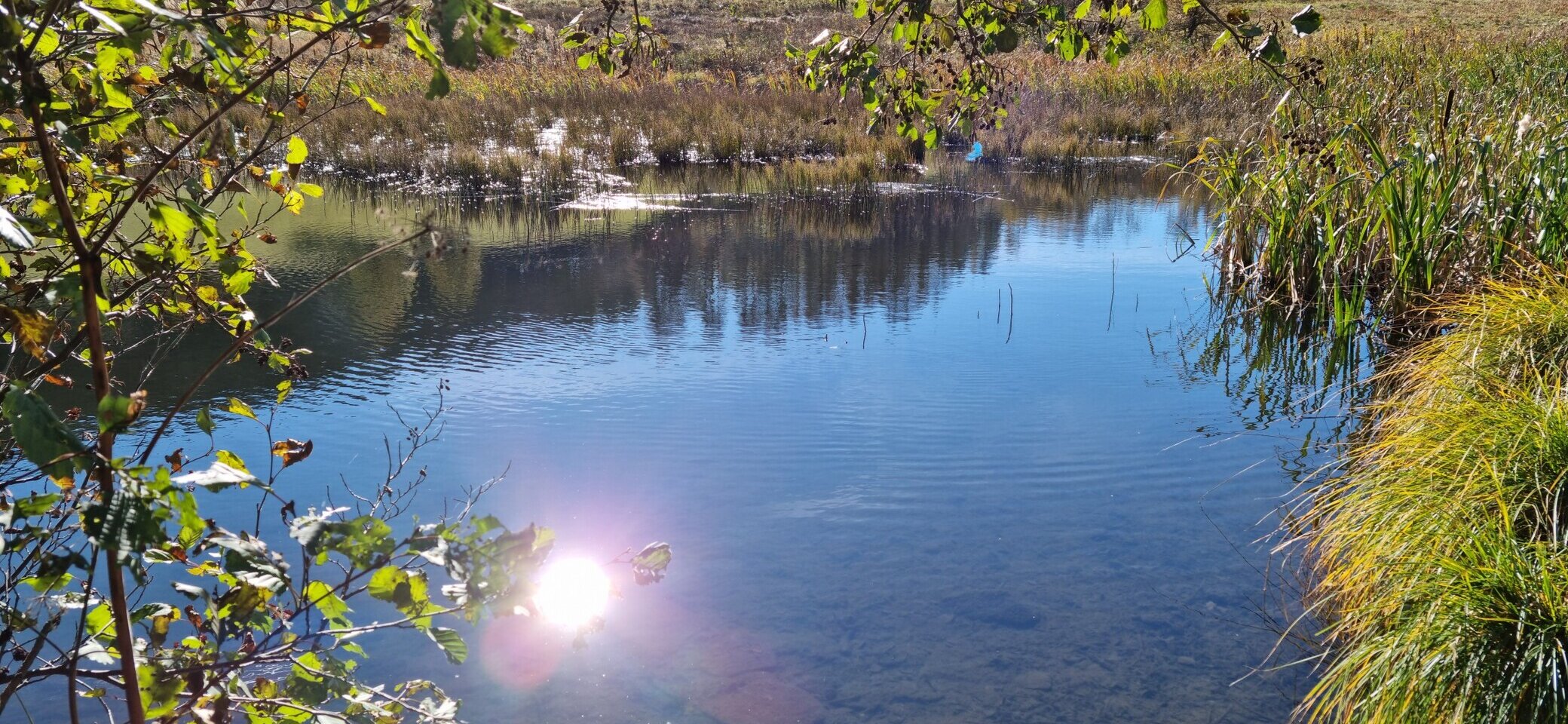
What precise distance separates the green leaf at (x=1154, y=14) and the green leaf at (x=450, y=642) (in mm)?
1558

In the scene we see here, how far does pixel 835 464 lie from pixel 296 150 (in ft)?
9.88

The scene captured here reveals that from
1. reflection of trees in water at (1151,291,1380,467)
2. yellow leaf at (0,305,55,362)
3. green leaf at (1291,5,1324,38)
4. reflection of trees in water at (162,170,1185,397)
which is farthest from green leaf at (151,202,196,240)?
reflection of trees in water at (162,170,1185,397)

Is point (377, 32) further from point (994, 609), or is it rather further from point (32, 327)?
point (994, 609)

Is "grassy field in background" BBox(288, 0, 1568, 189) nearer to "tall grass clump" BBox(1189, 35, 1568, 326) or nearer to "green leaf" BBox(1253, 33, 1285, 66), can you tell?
"tall grass clump" BBox(1189, 35, 1568, 326)

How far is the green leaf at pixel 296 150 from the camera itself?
163 cm

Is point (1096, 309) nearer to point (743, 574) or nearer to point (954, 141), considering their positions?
point (743, 574)

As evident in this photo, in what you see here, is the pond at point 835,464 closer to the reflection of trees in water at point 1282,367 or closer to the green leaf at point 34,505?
the reflection of trees in water at point 1282,367

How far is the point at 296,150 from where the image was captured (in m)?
1.66

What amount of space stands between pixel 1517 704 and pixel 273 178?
2293mm

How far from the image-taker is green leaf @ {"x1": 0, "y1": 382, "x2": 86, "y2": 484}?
41.4 inches

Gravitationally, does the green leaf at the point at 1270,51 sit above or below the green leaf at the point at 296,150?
above

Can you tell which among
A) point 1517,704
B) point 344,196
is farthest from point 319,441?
point 344,196

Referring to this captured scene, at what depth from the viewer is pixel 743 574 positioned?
140 inches

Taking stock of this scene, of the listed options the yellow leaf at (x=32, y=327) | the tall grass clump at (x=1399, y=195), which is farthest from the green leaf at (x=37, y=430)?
the tall grass clump at (x=1399, y=195)
